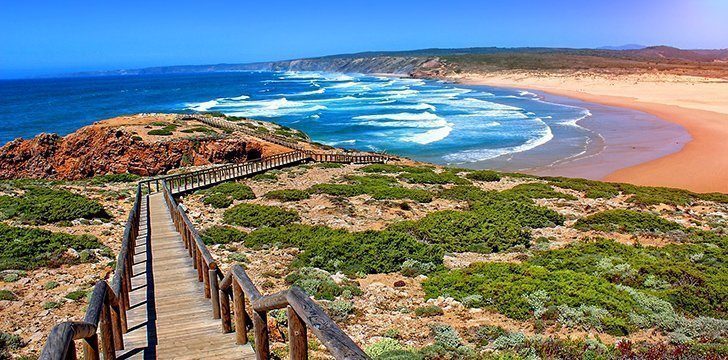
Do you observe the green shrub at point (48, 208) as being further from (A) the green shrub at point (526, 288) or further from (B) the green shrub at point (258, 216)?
(A) the green shrub at point (526, 288)

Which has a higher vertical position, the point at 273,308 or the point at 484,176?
the point at 273,308

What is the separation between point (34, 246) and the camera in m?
12.3

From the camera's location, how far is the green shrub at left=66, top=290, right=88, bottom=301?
962 cm

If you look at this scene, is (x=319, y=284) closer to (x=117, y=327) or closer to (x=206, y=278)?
(x=206, y=278)

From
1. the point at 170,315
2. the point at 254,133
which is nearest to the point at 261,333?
the point at 170,315

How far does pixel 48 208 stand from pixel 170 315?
37.9 ft

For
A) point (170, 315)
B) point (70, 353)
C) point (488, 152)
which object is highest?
point (70, 353)

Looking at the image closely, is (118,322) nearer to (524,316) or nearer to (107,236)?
(524,316)

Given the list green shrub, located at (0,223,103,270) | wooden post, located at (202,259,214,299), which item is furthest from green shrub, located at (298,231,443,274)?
green shrub, located at (0,223,103,270)

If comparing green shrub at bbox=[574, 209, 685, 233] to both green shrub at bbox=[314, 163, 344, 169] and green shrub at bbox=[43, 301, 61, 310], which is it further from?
green shrub at bbox=[314, 163, 344, 169]

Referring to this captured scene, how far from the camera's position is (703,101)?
63.3 metres

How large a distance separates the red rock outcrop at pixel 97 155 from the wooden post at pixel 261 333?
25542mm

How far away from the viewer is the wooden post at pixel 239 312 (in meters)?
5.85

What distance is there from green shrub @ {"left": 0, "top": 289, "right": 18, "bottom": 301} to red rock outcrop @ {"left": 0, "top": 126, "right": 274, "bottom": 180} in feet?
63.5
